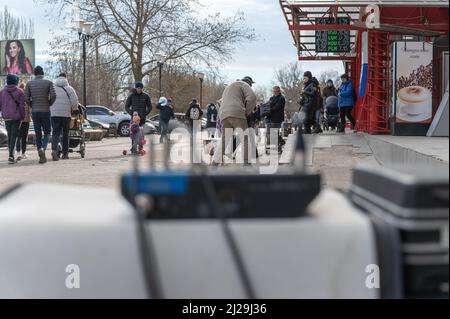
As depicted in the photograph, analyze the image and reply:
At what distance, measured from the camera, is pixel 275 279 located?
1.52 meters

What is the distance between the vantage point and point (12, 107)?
41.6ft

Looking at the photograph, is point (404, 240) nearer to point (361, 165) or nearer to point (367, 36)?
point (361, 165)

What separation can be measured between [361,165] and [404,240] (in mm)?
410

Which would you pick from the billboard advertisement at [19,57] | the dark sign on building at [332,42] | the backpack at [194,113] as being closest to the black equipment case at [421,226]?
the backpack at [194,113]

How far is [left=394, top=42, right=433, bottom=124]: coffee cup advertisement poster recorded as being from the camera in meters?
15.4

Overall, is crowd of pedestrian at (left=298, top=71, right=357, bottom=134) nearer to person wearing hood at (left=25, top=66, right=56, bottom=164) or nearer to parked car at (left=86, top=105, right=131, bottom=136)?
person wearing hood at (left=25, top=66, right=56, bottom=164)

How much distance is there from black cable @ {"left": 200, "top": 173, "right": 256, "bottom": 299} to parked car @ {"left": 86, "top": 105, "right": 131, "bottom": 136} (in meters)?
32.9

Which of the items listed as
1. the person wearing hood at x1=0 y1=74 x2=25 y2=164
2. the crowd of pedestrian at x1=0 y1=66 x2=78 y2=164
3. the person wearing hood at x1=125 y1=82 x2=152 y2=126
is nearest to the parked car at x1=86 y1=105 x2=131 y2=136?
the person wearing hood at x1=125 y1=82 x2=152 y2=126

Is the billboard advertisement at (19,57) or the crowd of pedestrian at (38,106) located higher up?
the billboard advertisement at (19,57)

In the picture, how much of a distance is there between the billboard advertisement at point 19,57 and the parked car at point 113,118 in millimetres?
12292

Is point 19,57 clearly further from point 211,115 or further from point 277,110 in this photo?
point 277,110

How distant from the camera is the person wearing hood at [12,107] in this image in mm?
12664

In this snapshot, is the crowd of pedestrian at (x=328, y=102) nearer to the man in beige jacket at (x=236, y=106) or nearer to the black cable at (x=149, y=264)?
the man in beige jacket at (x=236, y=106)
